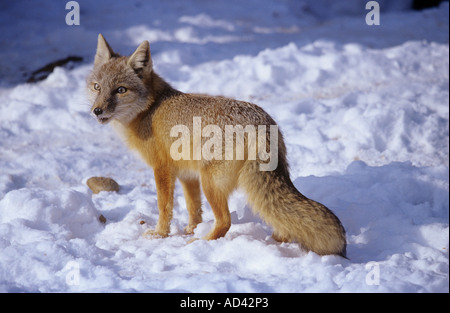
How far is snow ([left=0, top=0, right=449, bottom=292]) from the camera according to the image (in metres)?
3.40

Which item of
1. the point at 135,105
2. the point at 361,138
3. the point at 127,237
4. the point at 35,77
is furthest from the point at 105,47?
the point at 35,77

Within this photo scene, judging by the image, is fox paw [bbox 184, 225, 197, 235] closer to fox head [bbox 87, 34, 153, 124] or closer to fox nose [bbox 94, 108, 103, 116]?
fox head [bbox 87, 34, 153, 124]

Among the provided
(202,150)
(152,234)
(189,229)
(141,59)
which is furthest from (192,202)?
(141,59)

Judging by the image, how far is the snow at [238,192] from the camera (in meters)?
3.40

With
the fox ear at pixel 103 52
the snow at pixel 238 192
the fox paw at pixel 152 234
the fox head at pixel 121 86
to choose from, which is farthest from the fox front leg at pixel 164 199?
the fox ear at pixel 103 52

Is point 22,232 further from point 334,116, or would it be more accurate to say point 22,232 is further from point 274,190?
point 334,116

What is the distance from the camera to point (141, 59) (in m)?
4.38

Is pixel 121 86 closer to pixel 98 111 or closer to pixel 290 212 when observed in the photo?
pixel 98 111

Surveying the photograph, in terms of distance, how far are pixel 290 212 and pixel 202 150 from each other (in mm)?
907

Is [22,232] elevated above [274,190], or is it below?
below

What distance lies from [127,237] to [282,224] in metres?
1.48

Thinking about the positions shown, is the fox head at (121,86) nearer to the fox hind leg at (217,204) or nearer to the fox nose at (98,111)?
the fox nose at (98,111)

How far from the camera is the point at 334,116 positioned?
6.89 meters

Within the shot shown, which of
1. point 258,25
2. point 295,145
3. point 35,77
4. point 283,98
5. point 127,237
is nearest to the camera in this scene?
point 127,237
